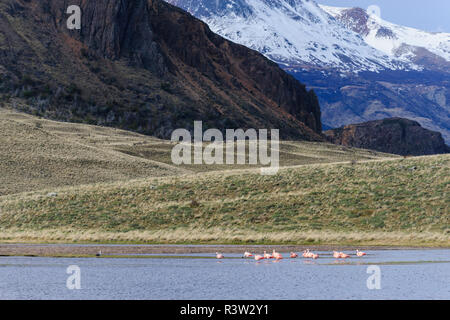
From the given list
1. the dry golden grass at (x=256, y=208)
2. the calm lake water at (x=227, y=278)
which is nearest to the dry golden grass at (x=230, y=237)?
the dry golden grass at (x=256, y=208)

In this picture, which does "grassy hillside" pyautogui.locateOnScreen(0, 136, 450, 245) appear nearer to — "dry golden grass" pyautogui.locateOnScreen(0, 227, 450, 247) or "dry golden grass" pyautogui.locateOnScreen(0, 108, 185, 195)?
"dry golden grass" pyautogui.locateOnScreen(0, 227, 450, 247)

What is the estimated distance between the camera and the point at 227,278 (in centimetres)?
3344

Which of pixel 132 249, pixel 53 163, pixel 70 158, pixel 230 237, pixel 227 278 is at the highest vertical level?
pixel 70 158

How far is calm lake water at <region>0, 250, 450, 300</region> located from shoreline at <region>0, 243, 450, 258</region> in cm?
321

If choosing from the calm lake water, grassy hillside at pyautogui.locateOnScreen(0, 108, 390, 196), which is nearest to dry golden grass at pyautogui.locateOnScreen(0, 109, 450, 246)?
grassy hillside at pyautogui.locateOnScreen(0, 108, 390, 196)

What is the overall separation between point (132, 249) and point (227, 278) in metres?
16.0

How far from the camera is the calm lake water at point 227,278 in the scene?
28781 millimetres

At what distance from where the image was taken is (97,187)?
69625 mm

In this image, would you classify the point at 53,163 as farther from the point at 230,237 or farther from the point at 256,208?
the point at 230,237

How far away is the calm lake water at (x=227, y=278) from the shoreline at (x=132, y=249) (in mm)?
3205

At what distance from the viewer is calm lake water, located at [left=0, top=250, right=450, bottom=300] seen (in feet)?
94.4

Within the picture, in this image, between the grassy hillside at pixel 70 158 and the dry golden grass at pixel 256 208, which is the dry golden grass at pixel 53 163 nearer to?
the grassy hillside at pixel 70 158

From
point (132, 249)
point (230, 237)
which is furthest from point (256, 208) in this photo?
point (132, 249)
